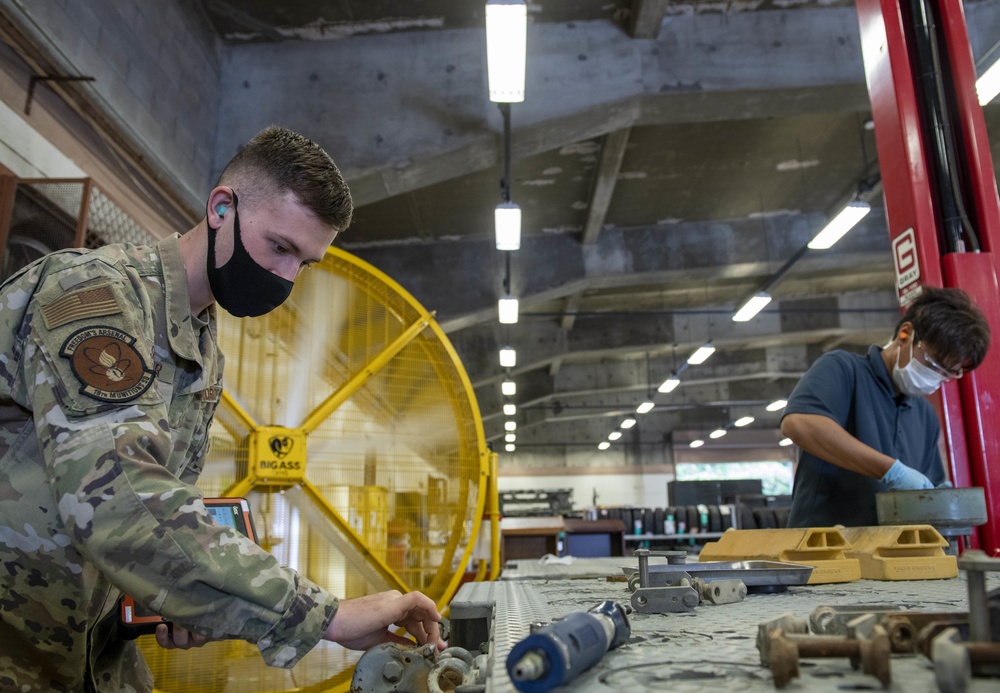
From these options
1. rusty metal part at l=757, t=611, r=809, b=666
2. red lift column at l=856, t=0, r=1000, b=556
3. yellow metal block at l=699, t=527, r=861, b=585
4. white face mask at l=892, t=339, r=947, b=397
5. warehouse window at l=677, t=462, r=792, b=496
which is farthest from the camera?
warehouse window at l=677, t=462, r=792, b=496

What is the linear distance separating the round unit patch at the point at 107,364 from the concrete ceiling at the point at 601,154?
3.55m

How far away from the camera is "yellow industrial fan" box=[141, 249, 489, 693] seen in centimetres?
213

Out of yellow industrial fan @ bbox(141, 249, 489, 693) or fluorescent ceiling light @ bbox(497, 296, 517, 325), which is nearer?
yellow industrial fan @ bbox(141, 249, 489, 693)

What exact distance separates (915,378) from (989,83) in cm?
287

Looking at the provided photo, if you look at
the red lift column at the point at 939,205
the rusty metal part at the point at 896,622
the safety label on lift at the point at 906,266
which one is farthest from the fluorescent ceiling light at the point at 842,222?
the rusty metal part at the point at 896,622

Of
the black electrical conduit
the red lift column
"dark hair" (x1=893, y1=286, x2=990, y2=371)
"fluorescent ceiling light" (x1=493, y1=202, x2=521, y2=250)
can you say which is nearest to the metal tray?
"dark hair" (x1=893, y1=286, x2=990, y2=371)

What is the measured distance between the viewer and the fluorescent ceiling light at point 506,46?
325 centimetres

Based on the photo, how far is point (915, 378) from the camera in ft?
6.62

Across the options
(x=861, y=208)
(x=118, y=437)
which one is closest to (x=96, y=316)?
(x=118, y=437)

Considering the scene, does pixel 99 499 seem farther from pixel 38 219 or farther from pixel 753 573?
pixel 38 219

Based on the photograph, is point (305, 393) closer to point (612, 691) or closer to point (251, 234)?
point (251, 234)

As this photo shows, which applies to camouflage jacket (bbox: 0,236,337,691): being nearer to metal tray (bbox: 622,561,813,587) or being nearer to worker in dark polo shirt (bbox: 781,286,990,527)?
metal tray (bbox: 622,561,813,587)

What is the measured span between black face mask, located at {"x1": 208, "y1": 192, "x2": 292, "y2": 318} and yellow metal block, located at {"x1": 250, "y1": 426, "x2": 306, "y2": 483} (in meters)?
0.94

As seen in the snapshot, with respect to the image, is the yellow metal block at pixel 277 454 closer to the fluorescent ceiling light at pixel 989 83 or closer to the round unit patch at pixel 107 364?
the round unit patch at pixel 107 364
